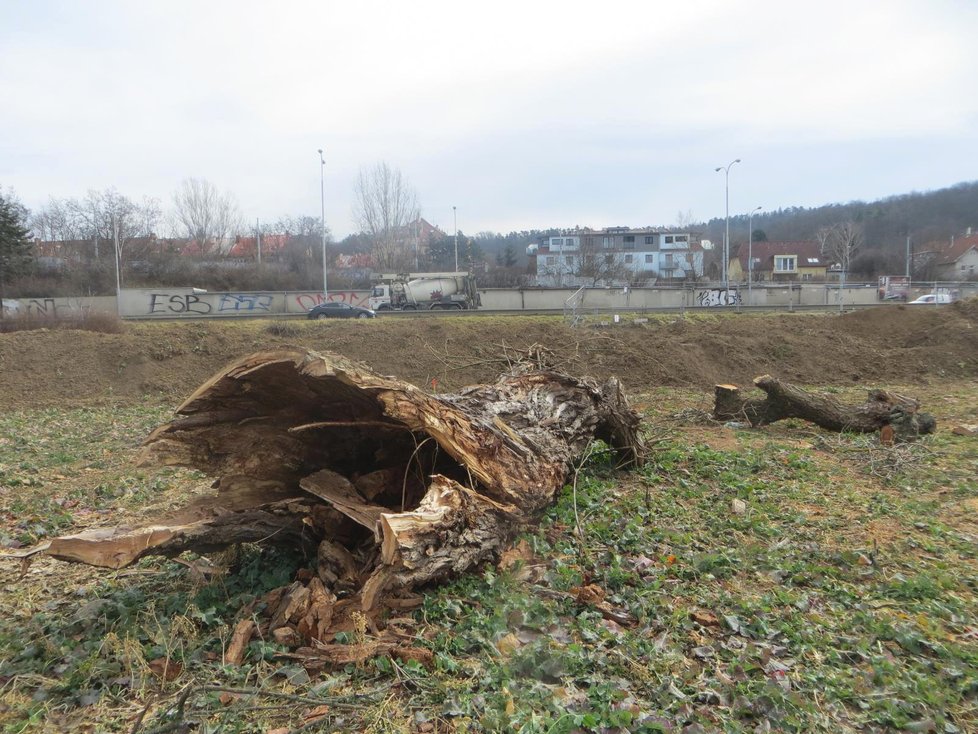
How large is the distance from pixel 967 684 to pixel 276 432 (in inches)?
154

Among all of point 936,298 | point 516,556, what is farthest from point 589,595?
point 936,298

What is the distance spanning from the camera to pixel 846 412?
352 inches

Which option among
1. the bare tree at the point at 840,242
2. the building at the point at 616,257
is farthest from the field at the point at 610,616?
the bare tree at the point at 840,242

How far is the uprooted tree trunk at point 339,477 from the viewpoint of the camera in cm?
359

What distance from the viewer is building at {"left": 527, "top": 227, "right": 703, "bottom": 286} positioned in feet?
171

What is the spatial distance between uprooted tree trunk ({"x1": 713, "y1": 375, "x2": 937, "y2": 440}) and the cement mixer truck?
86.0 ft

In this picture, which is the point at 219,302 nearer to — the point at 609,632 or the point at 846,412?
the point at 846,412

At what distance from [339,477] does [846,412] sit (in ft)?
24.4

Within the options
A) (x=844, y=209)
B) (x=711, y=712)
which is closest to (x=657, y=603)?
(x=711, y=712)

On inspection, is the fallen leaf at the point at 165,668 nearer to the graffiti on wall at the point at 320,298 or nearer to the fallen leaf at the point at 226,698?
the fallen leaf at the point at 226,698

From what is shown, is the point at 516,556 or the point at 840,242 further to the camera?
the point at 840,242

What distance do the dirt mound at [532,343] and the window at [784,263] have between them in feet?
183

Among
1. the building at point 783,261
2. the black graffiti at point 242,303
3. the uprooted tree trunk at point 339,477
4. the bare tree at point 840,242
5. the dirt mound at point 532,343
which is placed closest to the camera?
the uprooted tree trunk at point 339,477

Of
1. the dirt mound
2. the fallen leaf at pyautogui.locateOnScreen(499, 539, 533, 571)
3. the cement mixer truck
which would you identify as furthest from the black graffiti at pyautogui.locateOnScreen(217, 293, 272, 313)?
the fallen leaf at pyautogui.locateOnScreen(499, 539, 533, 571)
